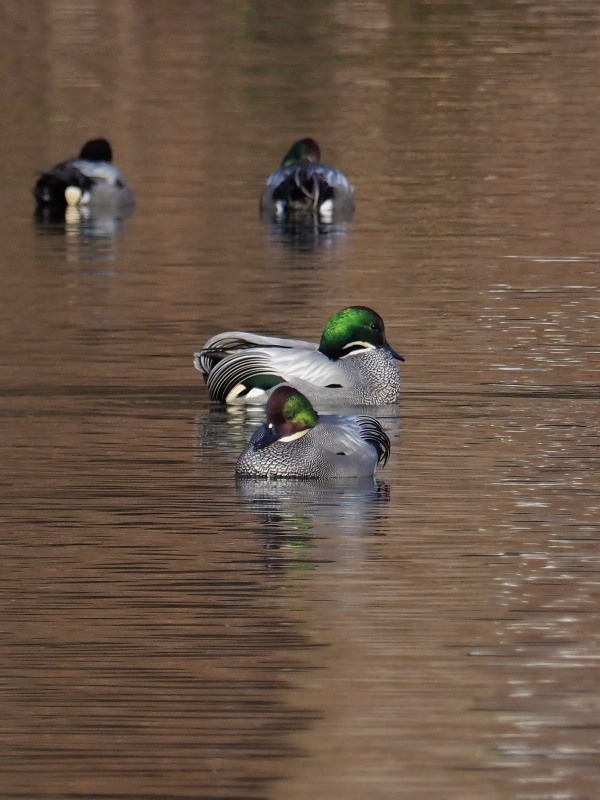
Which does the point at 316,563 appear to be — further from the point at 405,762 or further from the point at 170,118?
the point at 170,118

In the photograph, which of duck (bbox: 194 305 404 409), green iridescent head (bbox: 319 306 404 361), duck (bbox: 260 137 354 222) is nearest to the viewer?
duck (bbox: 194 305 404 409)

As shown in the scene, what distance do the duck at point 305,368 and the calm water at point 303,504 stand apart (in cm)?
18

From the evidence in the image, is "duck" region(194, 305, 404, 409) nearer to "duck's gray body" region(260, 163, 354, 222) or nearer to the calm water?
the calm water

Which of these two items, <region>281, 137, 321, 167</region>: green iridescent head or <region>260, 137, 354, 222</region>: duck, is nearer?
<region>260, 137, 354, 222</region>: duck

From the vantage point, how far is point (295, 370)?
12.4 m

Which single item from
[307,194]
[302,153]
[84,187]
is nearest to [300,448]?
[307,194]

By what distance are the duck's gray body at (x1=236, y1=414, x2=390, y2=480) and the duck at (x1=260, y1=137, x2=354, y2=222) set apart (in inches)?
410

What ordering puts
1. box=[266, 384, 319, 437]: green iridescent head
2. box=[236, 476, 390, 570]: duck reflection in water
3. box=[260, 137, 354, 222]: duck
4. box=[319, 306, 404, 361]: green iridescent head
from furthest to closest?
box=[260, 137, 354, 222]: duck
box=[319, 306, 404, 361]: green iridescent head
box=[266, 384, 319, 437]: green iridescent head
box=[236, 476, 390, 570]: duck reflection in water

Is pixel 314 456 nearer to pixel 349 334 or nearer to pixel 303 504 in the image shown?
pixel 303 504

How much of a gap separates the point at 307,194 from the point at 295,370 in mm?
8699

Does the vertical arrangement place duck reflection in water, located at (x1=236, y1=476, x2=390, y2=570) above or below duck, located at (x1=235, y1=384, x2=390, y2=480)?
below

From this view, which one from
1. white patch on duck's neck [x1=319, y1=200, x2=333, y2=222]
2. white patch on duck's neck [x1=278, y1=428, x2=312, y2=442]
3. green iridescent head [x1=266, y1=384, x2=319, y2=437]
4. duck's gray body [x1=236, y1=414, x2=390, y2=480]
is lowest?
white patch on duck's neck [x1=319, y1=200, x2=333, y2=222]

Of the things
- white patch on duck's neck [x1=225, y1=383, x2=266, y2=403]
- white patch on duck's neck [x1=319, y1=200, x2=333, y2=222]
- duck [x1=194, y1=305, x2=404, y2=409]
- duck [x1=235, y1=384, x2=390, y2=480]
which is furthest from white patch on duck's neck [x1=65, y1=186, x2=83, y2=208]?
duck [x1=235, y1=384, x2=390, y2=480]

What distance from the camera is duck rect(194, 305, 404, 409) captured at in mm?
12336
